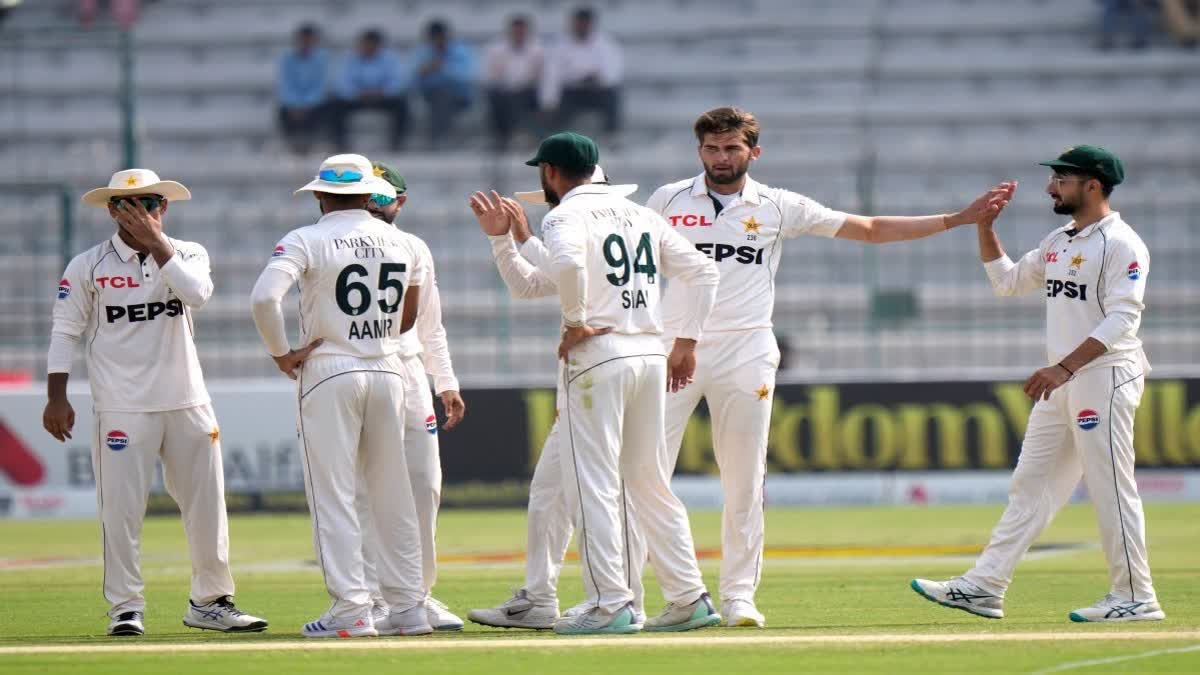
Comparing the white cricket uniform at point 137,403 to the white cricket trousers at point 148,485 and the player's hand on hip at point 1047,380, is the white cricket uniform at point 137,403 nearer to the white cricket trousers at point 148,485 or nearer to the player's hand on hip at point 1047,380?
the white cricket trousers at point 148,485

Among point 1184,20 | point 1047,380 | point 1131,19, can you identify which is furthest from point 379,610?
point 1131,19

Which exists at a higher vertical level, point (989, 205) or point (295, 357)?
point (989, 205)

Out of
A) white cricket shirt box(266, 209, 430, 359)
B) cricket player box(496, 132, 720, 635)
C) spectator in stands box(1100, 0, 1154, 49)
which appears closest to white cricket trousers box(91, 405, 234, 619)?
white cricket shirt box(266, 209, 430, 359)

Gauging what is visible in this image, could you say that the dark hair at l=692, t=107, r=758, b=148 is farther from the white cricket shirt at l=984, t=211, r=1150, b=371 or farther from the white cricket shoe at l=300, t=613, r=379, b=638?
the white cricket shoe at l=300, t=613, r=379, b=638

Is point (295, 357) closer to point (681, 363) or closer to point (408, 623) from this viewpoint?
point (408, 623)

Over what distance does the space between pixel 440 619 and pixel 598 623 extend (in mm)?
975

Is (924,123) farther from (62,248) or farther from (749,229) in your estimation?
(749,229)

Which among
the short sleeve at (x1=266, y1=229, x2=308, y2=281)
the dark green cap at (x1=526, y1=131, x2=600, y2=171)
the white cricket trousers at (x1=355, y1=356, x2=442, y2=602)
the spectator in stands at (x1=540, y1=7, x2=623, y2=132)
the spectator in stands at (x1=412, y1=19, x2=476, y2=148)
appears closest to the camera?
the short sleeve at (x1=266, y1=229, x2=308, y2=281)

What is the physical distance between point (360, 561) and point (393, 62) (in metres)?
15.2

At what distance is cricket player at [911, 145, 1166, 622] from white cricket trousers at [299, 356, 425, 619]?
8.24ft

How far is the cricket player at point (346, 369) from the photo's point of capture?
26.2 ft

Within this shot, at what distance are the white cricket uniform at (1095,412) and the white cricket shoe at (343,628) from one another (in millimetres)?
2890

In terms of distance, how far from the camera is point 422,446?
28.8ft

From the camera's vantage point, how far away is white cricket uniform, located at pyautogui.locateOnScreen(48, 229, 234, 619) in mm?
8539
